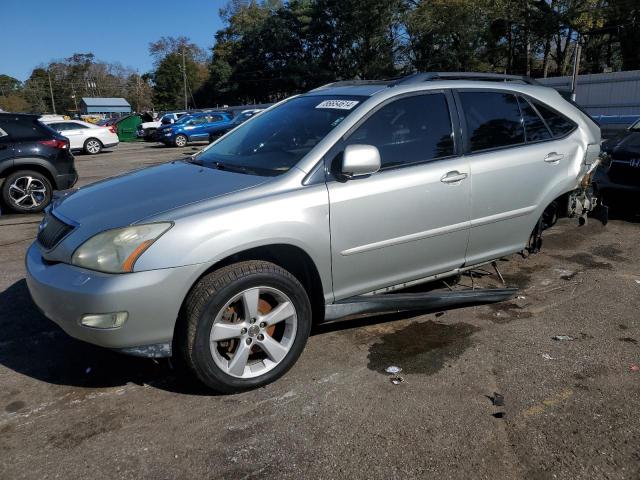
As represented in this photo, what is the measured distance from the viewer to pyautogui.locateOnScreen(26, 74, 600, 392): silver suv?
270cm

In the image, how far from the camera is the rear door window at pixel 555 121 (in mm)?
4414

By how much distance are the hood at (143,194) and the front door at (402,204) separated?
634 mm

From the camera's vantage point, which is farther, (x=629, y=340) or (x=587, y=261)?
(x=587, y=261)

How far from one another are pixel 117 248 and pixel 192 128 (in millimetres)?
23786

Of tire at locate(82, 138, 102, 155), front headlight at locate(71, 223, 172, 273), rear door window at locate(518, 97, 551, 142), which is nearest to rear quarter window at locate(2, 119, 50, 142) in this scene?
front headlight at locate(71, 223, 172, 273)

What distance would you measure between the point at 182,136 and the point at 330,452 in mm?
24389

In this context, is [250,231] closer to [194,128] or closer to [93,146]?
[93,146]

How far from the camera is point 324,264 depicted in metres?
3.17

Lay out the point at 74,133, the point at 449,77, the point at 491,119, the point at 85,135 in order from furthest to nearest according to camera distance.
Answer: the point at 85,135, the point at 74,133, the point at 491,119, the point at 449,77

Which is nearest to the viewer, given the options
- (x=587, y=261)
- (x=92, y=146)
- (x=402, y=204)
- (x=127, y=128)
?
(x=402, y=204)

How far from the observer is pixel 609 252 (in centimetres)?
565

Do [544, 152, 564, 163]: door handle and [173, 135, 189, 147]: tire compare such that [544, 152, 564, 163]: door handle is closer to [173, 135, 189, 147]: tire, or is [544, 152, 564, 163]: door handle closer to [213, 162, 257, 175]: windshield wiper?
[213, 162, 257, 175]: windshield wiper

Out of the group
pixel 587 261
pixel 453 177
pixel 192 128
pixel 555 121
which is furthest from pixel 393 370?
pixel 192 128

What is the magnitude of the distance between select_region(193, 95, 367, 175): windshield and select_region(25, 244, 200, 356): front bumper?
3.23 feet
